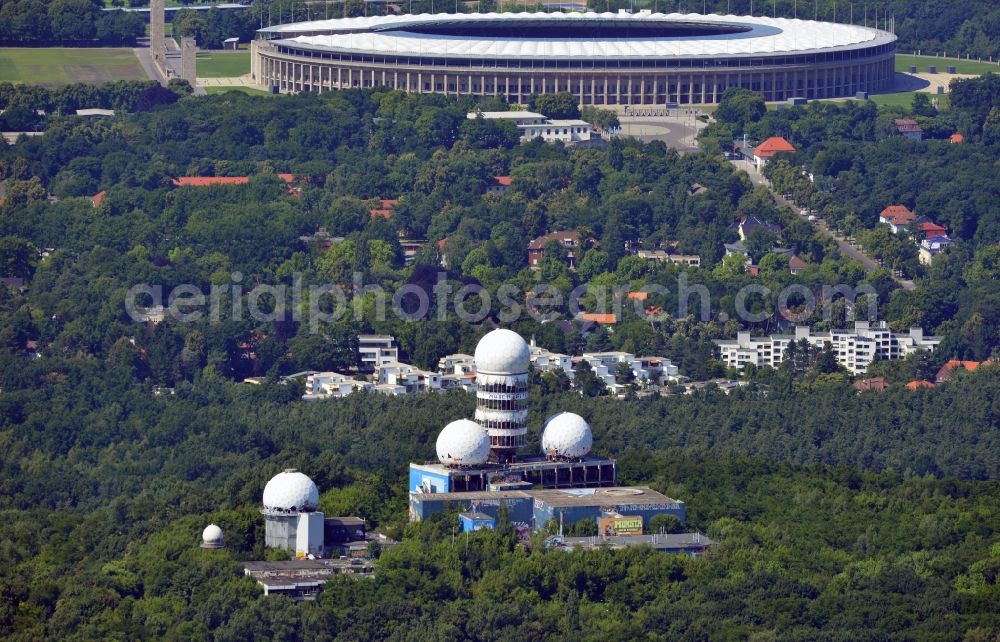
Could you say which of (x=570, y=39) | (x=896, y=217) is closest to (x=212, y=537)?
(x=896, y=217)

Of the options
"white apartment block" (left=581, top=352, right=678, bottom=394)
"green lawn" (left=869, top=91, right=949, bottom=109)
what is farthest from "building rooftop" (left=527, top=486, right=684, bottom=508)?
"green lawn" (left=869, top=91, right=949, bottom=109)

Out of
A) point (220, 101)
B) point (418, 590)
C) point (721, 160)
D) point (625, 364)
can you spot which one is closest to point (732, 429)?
point (625, 364)

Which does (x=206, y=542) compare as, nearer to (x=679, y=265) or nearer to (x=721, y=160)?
(x=679, y=265)

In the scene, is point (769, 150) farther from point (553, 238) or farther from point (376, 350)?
point (376, 350)

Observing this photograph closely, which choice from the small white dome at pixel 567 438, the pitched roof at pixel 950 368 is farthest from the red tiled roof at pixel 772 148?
the small white dome at pixel 567 438

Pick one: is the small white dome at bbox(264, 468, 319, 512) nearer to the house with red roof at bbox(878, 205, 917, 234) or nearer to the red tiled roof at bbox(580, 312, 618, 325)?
the red tiled roof at bbox(580, 312, 618, 325)
